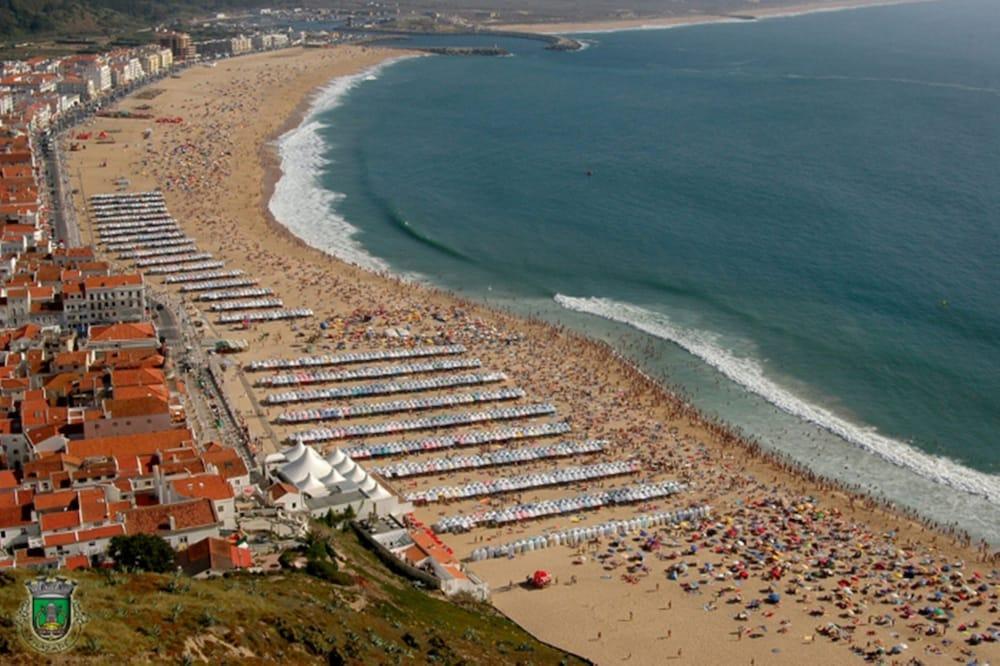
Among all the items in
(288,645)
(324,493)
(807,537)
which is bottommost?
(807,537)

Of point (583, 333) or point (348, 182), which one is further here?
point (348, 182)

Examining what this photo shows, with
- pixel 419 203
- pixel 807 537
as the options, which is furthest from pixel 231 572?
pixel 419 203

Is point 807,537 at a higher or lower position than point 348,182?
lower

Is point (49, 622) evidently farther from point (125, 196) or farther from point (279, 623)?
point (125, 196)

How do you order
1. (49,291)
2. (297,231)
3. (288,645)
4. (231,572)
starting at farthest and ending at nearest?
1. (297,231)
2. (49,291)
3. (231,572)
4. (288,645)

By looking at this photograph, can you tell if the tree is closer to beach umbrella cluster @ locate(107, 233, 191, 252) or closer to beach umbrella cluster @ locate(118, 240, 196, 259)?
beach umbrella cluster @ locate(118, 240, 196, 259)

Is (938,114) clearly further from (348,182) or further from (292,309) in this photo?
(292,309)
